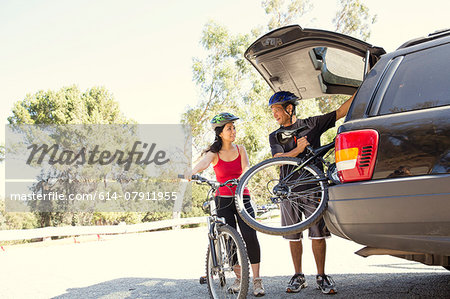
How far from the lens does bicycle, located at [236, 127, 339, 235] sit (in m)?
3.32

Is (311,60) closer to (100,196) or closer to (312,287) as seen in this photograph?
(312,287)

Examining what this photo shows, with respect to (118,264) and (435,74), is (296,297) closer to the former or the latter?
(435,74)

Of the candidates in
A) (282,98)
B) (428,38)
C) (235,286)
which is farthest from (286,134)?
(428,38)

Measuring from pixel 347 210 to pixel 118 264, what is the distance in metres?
6.43

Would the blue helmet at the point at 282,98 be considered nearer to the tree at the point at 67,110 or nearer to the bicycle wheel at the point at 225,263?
the bicycle wheel at the point at 225,263

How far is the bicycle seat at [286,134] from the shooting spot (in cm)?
419

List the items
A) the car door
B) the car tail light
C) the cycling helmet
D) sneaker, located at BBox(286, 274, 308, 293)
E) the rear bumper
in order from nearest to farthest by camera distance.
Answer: the rear bumper
the car tail light
the car door
sneaker, located at BBox(286, 274, 308, 293)
the cycling helmet

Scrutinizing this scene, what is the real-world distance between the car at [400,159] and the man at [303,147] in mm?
1432

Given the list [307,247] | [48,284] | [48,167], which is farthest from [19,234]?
[48,167]

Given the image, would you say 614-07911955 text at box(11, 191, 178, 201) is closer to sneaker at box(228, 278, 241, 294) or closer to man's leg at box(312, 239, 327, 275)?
man's leg at box(312, 239, 327, 275)

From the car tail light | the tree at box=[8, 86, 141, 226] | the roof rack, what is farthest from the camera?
the tree at box=[8, 86, 141, 226]

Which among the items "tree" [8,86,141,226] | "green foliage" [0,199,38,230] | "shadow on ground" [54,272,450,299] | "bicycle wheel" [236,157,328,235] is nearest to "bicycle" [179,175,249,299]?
"bicycle wheel" [236,157,328,235]

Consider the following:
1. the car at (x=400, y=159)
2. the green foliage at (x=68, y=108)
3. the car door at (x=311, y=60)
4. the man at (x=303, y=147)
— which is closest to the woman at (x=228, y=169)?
the man at (x=303, y=147)

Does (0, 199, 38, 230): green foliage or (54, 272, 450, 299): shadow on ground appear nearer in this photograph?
(54, 272, 450, 299): shadow on ground
